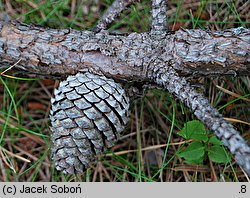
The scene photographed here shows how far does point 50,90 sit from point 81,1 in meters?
0.54

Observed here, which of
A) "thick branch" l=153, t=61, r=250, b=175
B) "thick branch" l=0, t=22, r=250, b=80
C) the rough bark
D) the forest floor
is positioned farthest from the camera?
the forest floor

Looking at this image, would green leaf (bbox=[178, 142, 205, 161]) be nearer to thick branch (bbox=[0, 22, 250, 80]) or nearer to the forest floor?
the forest floor

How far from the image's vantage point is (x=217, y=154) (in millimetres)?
1599

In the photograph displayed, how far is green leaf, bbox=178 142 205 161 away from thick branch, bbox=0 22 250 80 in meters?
0.38

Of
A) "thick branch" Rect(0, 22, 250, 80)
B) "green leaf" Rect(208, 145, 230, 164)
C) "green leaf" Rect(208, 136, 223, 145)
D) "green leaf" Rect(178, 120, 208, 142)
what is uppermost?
"thick branch" Rect(0, 22, 250, 80)

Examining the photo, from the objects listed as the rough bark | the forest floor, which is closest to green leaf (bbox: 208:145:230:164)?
the forest floor

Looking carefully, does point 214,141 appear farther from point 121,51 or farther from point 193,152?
point 121,51

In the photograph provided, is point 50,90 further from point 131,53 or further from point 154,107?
point 131,53

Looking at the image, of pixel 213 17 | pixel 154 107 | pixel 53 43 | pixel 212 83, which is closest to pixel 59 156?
pixel 53 43

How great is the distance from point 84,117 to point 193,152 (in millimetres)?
550

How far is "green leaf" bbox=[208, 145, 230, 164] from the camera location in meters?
1.59

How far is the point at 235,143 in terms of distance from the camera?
3.43 ft

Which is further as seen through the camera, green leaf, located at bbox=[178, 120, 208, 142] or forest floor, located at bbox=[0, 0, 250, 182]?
forest floor, located at bbox=[0, 0, 250, 182]

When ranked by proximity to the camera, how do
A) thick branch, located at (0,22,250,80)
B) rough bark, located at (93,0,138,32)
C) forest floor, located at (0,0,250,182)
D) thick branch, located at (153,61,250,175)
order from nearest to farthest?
thick branch, located at (153,61,250,175), thick branch, located at (0,22,250,80), rough bark, located at (93,0,138,32), forest floor, located at (0,0,250,182)
